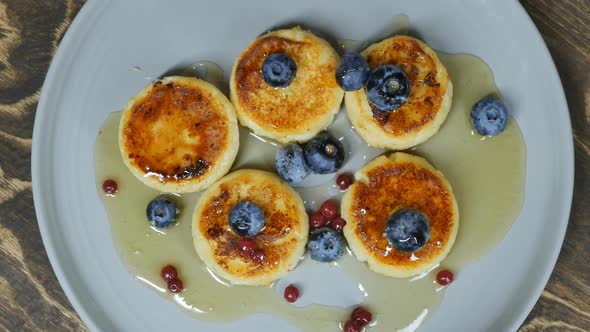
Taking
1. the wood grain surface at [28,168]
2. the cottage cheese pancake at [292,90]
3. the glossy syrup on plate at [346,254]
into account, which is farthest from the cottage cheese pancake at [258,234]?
the wood grain surface at [28,168]

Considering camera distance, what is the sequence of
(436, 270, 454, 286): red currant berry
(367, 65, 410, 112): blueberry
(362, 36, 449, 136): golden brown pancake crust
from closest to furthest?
(367, 65, 410, 112): blueberry → (362, 36, 449, 136): golden brown pancake crust → (436, 270, 454, 286): red currant berry

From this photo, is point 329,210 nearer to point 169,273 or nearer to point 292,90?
point 292,90

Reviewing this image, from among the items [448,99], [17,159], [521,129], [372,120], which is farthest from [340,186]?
[17,159]

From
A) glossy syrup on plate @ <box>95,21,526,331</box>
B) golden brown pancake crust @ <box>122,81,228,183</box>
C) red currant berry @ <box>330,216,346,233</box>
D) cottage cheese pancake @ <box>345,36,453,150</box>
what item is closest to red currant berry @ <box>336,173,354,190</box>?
glossy syrup on plate @ <box>95,21,526,331</box>

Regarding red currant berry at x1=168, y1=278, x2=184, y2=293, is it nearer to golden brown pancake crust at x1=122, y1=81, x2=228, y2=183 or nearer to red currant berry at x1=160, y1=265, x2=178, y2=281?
red currant berry at x1=160, y1=265, x2=178, y2=281

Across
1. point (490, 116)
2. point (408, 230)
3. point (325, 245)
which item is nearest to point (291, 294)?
point (325, 245)

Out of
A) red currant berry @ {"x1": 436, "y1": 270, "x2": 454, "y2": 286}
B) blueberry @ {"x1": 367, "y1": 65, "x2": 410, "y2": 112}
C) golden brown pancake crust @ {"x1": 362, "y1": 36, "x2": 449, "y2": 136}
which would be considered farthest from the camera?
red currant berry @ {"x1": 436, "y1": 270, "x2": 454, "y2": 286}
